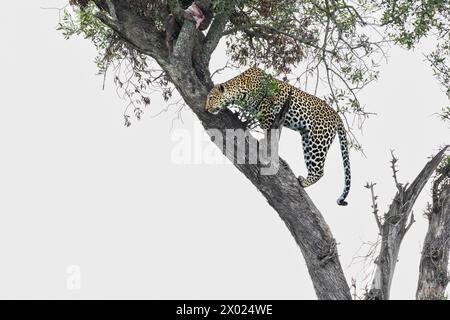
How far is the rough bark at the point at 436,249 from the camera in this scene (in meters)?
9.52

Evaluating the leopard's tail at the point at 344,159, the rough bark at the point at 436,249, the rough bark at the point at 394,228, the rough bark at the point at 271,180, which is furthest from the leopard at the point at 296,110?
the rough bark at the point at 436,249

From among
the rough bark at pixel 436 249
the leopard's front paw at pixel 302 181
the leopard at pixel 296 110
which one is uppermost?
the leopard at pixel 296 110

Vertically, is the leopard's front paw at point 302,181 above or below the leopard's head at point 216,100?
below

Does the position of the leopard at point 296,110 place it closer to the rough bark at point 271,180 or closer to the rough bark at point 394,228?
the rough bark at point 271,180

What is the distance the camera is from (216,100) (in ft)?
30.6

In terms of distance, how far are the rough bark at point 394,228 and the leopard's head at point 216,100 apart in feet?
6.31

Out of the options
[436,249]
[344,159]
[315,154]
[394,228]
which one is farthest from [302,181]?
[436,249]

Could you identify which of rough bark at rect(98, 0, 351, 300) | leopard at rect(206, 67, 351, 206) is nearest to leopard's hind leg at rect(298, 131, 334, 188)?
leopard at rect(206, 67, 351, 206)

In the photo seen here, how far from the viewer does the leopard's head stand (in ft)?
30.6

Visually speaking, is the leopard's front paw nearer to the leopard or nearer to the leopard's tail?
the leopard

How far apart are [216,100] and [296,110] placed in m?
0.90

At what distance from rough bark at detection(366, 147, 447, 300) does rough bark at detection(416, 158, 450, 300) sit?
0.42 metres

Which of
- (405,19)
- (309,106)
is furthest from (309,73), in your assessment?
(405,19)
